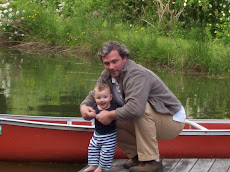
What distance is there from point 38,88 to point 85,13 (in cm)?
701

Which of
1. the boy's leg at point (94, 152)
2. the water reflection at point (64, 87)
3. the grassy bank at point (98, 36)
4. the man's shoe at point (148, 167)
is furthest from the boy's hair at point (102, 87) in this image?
the grassy bank at point (98, 36)

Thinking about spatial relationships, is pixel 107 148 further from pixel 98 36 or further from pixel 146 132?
pixel 98 36

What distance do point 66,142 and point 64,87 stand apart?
5.15 m

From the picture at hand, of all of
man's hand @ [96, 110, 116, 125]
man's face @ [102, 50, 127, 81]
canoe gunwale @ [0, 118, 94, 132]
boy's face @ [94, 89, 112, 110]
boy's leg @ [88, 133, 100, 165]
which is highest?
man's face @ [102, 50, 127, 81]

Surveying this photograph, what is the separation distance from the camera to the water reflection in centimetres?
866

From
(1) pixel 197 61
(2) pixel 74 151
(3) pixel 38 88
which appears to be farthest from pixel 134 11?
(2) pixel 74 151

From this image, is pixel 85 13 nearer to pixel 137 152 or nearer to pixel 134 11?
pixel 134 11

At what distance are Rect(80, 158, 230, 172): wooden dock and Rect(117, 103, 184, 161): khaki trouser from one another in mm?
265

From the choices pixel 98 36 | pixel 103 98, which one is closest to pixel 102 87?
pixel 103 98

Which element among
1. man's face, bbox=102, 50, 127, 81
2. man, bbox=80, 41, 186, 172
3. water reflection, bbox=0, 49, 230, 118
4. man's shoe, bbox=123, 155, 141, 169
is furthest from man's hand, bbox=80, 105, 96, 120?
water reflection, bbox=0, 49, 230, 118

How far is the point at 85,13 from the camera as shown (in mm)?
17109

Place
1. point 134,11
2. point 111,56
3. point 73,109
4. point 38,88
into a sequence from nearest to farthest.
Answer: point 111,56
point 73,109
point 38,88
point 134,11

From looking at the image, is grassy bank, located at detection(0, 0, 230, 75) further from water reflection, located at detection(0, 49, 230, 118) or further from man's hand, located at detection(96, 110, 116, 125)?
man's hand, located at detection(96, 110, 116, 125)

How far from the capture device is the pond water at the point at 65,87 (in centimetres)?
864
